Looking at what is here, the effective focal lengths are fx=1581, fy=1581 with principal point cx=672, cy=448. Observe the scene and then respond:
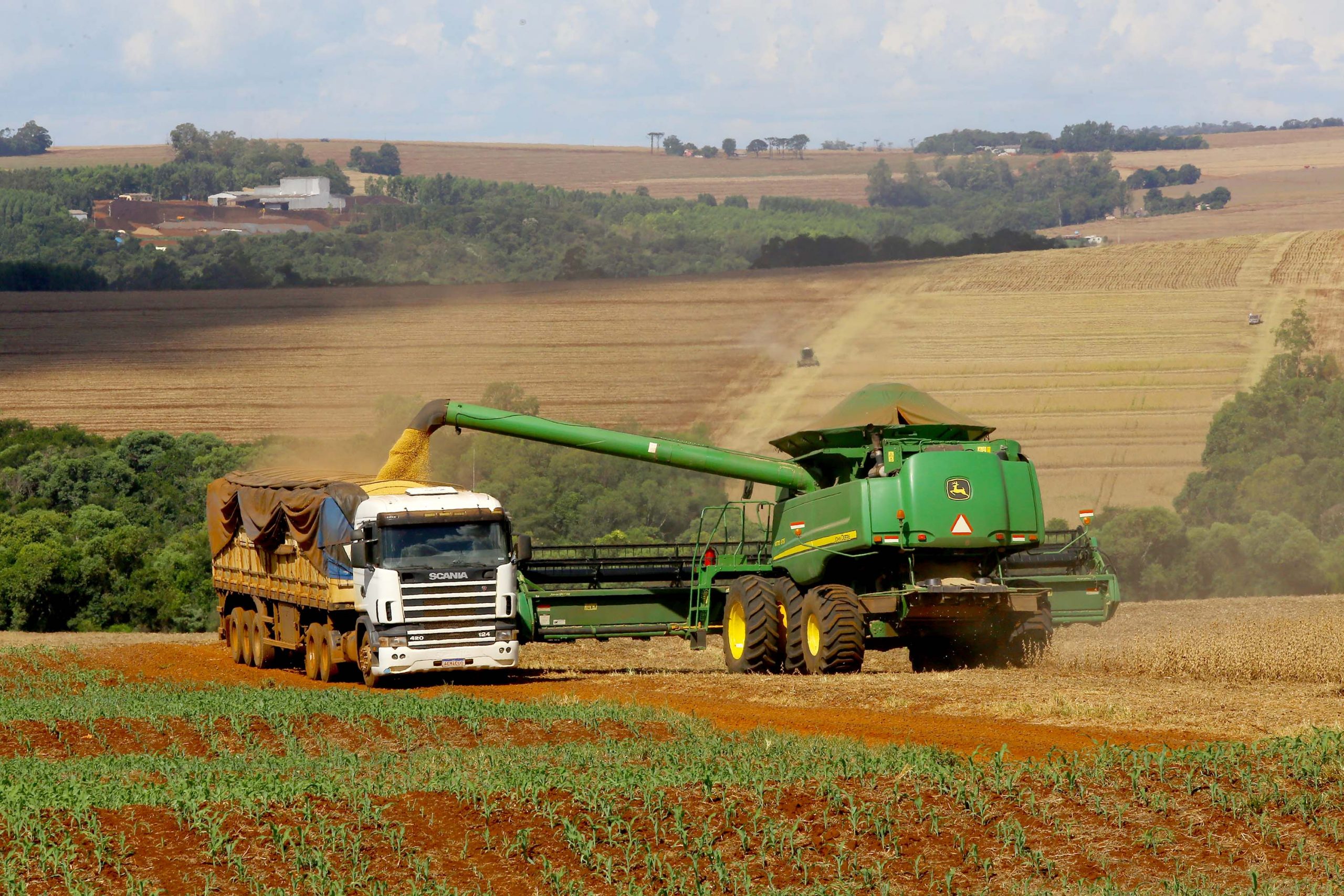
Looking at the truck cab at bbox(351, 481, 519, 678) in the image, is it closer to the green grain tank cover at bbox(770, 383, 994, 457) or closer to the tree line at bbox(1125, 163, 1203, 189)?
the green grain tank cover at bbox(770, 383, 994, 457)

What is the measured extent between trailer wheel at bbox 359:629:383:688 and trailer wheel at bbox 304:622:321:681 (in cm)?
183

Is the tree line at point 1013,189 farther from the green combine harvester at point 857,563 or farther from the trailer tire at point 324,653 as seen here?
the trailer tire at point 324,653

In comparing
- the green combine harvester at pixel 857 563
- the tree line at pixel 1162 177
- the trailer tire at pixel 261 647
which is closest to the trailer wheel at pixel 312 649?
the trailer tire at pixel 261 647

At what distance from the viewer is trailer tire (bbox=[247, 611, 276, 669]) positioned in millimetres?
26625

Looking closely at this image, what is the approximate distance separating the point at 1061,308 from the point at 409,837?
62.2 metres

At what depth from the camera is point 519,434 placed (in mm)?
25781

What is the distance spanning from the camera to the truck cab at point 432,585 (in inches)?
841

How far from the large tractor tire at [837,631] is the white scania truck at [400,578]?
4.25 meters

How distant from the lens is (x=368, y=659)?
21594 mm

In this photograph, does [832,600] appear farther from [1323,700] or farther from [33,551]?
[33,551]

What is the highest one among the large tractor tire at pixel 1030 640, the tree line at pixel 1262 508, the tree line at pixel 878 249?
the tree line at pixel 878 249

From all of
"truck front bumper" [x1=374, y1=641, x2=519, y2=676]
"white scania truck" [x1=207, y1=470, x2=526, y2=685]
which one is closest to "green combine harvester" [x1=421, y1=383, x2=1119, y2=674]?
"white scania truck" [x1=207, y1=470, x2=526, y2=685]

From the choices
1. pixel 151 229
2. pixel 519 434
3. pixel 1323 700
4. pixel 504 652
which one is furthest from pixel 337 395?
pixel 151 229

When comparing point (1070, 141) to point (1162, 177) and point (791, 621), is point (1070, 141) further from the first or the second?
point (791, 621)
